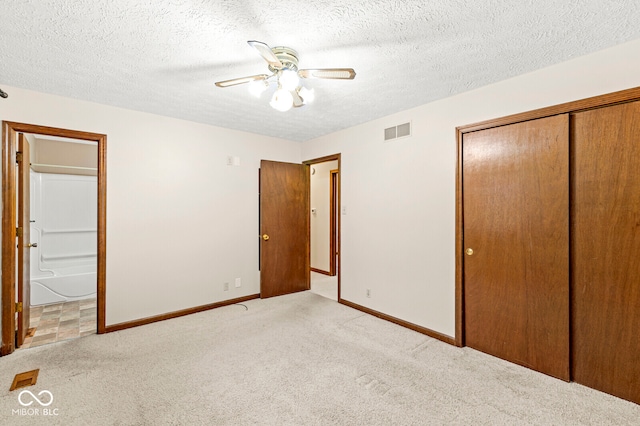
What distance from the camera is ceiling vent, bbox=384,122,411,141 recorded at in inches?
128

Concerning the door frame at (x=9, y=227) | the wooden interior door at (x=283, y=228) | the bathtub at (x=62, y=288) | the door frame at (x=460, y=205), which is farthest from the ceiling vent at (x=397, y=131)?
the bathtub at (x=62, y=288)

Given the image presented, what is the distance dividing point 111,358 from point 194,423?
1.34 metres

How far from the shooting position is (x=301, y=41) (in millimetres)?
1912

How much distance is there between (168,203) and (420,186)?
9.80 ft

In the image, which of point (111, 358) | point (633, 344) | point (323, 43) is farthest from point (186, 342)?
point (633, 344)

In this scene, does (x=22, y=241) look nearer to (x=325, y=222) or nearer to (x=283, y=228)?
(x=283, y=228)

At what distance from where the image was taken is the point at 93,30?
1.81 m

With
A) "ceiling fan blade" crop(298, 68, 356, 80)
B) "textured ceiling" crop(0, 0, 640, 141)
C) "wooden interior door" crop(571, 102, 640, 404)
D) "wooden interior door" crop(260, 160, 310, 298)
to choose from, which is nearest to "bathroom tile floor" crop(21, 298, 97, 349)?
"wooden interior door" crop(260, 160, 310, 298)

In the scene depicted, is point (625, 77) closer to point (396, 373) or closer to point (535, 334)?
point (535, 334)

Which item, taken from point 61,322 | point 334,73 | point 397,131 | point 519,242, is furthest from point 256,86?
point 61,322

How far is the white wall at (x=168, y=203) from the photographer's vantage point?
3137 mm

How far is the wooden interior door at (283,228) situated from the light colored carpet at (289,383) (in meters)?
1.31

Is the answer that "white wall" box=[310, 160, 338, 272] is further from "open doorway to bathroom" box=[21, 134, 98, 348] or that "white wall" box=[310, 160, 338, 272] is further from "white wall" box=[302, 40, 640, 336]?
"open doorway to bathroom" box=[21, 134, 98, 348]

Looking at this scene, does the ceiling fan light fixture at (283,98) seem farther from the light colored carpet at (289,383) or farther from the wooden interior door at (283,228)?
the wooden interior door at (283,228)
